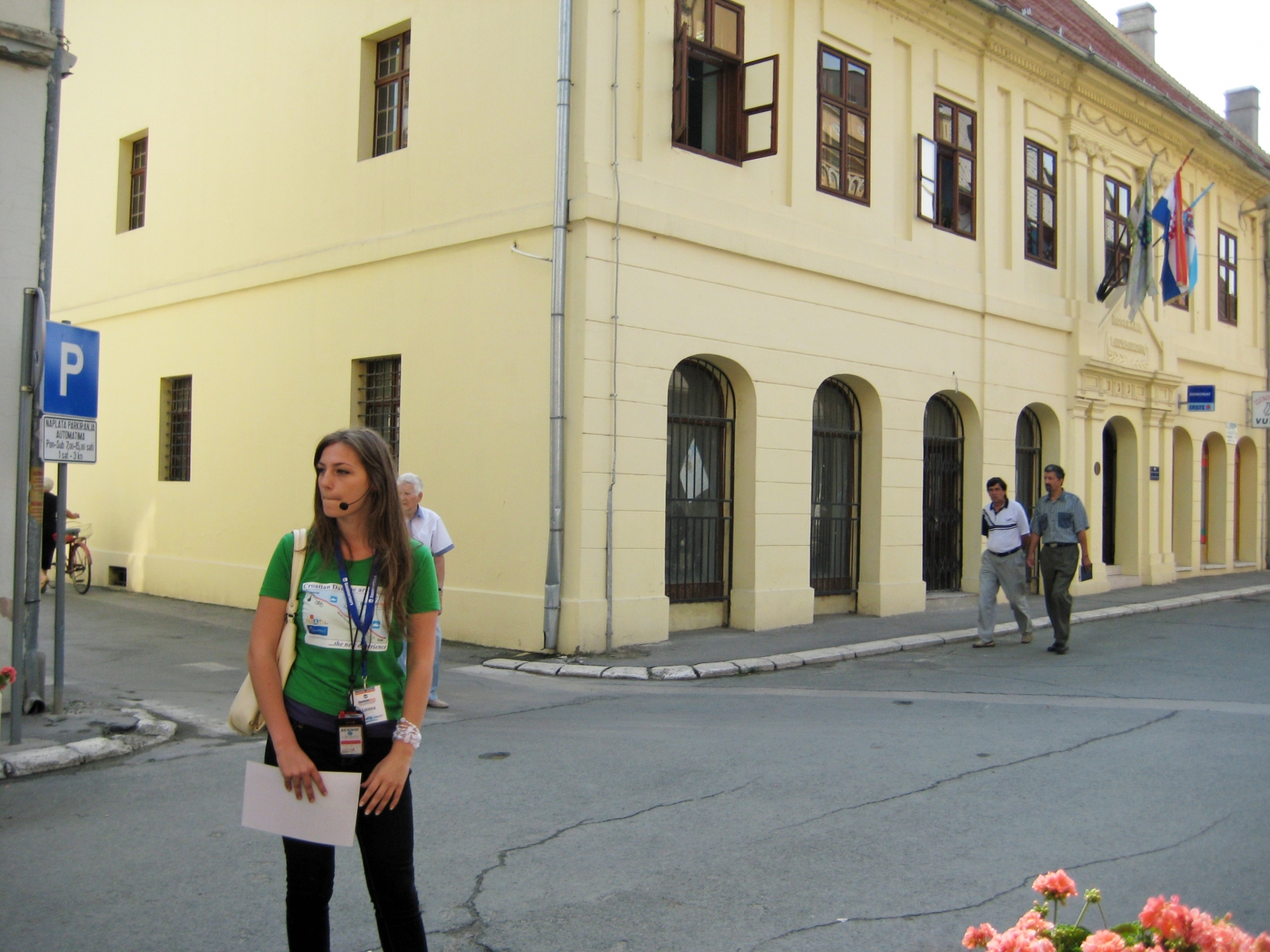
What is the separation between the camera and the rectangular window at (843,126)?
538 inches

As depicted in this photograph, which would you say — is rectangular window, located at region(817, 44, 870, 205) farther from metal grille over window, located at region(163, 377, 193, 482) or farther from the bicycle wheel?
the bicycle wheel

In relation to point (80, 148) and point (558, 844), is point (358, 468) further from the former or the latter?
point (80, 148)

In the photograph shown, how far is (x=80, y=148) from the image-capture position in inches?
730

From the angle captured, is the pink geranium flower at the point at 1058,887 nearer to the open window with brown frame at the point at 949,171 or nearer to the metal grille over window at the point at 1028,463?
the open window with brown frame at the point at 949,171

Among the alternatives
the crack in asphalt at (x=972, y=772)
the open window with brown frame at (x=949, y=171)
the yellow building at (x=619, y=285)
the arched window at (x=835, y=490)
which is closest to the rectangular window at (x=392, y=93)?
the yellow building at (x=619, y=285)

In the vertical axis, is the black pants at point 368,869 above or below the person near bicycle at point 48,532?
below

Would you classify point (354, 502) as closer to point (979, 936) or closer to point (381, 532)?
point (381, 532)

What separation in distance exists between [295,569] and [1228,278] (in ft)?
81.9

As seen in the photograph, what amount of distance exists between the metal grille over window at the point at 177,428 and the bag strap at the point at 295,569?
1400 cm

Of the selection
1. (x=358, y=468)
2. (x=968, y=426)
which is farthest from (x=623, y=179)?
(x=358, y=468)

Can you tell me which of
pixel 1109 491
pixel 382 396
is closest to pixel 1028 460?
pixel 1109 491

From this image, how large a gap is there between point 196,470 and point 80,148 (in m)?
6.73

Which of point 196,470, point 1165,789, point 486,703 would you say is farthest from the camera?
point 196,470

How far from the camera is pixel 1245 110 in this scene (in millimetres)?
28188
